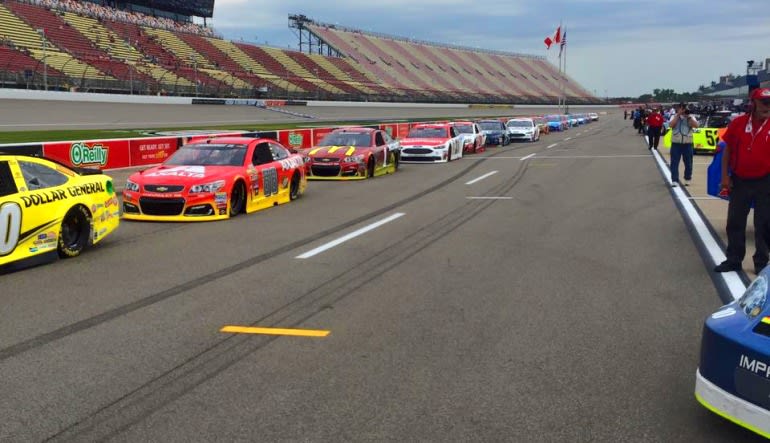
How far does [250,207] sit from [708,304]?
314 inches

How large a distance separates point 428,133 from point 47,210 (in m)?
18.5

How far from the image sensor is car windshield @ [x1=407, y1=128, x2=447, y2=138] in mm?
25109

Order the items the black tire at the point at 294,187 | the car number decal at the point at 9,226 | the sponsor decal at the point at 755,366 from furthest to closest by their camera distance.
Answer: the black tire at the point at 294,187
the car number decal at the point at 9,226
the sponsor decal at the point at 755,366

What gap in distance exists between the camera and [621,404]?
13.3 ft

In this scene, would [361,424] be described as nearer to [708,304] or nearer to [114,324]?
[114,324]

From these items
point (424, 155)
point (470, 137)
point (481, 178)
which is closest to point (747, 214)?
point (481, 178)

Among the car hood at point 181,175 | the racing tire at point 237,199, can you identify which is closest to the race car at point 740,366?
the car hood at point 181,175

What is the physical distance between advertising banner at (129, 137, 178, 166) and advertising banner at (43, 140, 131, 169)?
0.23 meters

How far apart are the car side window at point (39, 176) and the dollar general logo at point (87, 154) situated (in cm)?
942

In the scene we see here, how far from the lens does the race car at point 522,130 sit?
38.3 meters

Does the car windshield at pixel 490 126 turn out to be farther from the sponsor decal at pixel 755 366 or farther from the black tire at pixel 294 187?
the sponsor decal at pixel 755 366

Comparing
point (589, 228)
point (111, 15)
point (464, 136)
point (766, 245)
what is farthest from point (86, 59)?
point (766, 245)

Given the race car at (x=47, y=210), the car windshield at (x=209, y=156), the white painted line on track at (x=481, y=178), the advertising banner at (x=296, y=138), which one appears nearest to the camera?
the race car at (x=47, y=210)

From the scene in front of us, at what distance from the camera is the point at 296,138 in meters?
27.0
